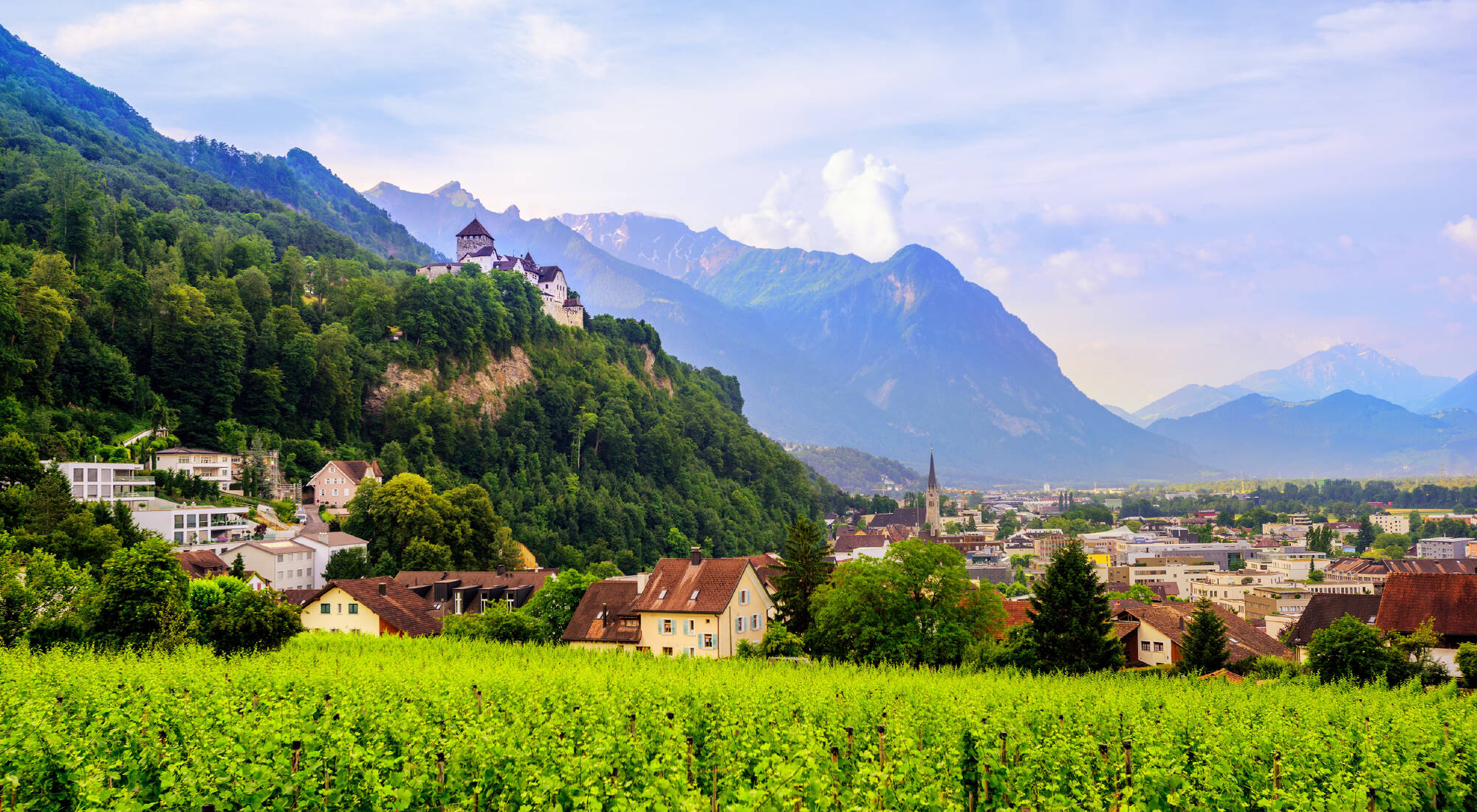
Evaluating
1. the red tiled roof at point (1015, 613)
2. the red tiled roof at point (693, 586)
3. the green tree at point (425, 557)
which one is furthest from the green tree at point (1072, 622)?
the green tree at point (425, 557)

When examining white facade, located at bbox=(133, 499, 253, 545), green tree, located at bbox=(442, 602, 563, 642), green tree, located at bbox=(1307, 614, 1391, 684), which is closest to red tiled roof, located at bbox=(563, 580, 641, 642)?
green tree, located at bbox=(442, 602, 563, 642)

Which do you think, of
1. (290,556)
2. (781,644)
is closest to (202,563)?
(290,556)

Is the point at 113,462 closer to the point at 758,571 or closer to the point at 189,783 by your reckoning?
the point at 758,571

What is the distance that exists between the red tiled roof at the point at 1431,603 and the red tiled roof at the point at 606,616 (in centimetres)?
3570

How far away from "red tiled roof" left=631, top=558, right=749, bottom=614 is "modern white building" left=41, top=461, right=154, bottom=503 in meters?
47.2

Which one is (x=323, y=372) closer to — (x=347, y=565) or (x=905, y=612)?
(x=347, y=565)

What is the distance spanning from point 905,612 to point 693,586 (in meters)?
11.8

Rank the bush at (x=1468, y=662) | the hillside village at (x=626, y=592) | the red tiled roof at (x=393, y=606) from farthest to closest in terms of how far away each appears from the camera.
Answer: the red tiled roof at (x=393, y=606)
the hillside village at (x=626, y=592)
the bush at (x=1468, y=662)

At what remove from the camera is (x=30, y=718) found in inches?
767

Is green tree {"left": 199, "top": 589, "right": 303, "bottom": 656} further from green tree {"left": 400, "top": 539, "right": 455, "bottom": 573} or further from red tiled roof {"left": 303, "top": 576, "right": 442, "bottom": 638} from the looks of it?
green tree {"left": 400, "top": 539, "right": 455, "bottom": 573}

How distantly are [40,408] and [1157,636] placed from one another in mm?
87422

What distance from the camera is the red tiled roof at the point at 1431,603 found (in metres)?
43.6

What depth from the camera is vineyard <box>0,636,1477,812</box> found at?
673 inches

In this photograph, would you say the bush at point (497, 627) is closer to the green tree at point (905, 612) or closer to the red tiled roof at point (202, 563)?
the green tree at point (905, 612)
